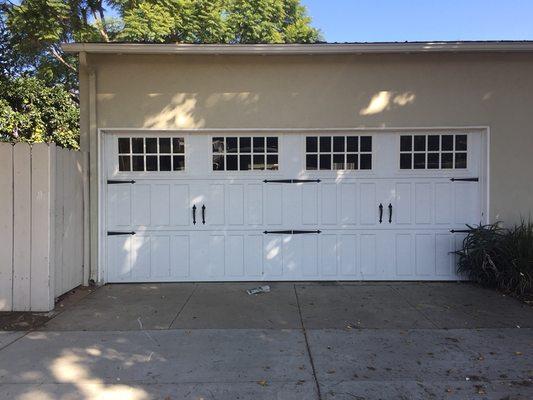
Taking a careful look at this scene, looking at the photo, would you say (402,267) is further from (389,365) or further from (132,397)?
(132,397)

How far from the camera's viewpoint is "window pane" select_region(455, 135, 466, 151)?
7.46m

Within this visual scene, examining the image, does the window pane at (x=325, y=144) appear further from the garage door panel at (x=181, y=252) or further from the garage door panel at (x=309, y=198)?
the garage door panel at (x=181, y=252)

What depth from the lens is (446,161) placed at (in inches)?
294

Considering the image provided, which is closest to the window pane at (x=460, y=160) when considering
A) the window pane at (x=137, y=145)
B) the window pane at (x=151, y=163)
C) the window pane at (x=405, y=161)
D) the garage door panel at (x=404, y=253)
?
the window pane at (x=405, y=161)

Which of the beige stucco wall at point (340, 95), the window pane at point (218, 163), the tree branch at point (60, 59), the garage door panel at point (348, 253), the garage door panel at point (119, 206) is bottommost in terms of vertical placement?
the garage door panel at point (348, 253)

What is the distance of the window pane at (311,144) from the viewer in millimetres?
7469

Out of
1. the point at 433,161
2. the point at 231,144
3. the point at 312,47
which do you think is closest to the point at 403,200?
the point at 433,161

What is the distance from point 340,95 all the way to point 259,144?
4.86 feet

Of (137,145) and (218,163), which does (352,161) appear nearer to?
(218,163)

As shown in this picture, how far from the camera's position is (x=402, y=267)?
24.6ft

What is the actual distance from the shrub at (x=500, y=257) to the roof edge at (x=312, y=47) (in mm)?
2712

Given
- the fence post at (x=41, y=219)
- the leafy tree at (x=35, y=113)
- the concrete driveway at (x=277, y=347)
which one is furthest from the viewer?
the leafy tree at (x=35, y=113)

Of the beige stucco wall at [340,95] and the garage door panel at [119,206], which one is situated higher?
the beige stucco wall at [340,95]

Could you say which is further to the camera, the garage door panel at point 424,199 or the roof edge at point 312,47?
the garage door panel at point 424,199
